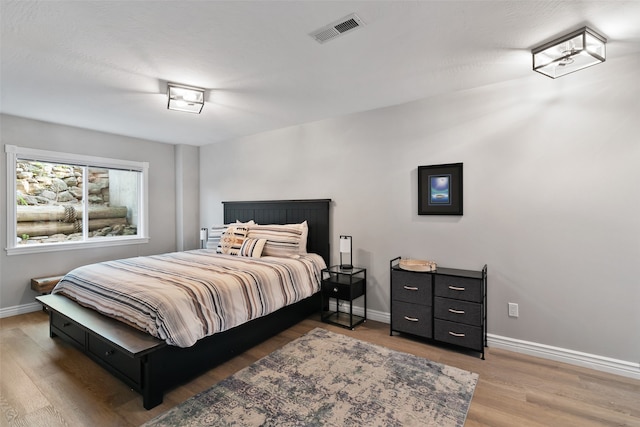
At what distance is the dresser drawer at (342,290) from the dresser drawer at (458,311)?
0.89 m

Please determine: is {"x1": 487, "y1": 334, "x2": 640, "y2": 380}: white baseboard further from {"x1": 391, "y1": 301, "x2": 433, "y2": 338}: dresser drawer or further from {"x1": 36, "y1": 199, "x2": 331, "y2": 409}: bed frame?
{"x1": 36, "y1": 199, "x2": 331, "y2": 409}: bed frame

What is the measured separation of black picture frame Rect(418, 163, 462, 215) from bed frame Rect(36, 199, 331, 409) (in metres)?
1.74

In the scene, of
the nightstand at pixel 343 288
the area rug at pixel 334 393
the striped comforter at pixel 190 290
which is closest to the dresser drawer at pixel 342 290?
the nightstand at pixel 343 288

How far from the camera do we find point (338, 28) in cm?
196

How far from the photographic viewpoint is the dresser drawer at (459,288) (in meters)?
2.66

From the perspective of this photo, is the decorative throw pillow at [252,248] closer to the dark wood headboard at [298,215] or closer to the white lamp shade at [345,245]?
the dark wood headboard at [298,215]

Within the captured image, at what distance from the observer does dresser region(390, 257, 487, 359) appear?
2.67m

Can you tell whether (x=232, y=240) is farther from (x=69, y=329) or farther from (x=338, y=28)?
(x=338, y=28)

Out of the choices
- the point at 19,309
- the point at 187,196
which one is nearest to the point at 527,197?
the point at 187,196

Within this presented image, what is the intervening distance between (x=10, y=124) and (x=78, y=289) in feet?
8.29

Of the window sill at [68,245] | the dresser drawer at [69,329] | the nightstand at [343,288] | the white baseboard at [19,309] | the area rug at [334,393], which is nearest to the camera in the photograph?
the area rug at [334,393]

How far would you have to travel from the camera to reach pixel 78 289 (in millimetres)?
2846

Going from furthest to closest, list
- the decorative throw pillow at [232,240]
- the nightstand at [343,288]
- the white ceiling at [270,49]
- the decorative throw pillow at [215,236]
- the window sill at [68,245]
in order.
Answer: the decorative throw pillow at [215,236] → the decorative throw pillow at [232,240] → the window sill at [68,245] → the nightstand at [343,288] → the white ceiling at [270,49]

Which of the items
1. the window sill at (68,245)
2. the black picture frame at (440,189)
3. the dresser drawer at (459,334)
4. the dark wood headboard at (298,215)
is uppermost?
the black picture frame at (440,189)
